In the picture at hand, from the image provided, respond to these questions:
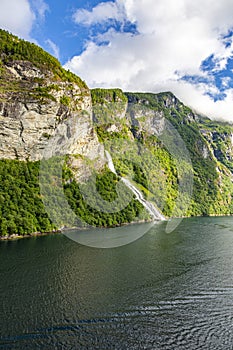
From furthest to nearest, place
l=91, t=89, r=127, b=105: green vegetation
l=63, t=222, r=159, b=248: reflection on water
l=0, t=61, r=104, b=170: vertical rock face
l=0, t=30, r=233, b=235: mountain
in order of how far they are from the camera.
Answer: l=91, t=89, r=127, b=105: green vegetation
l=0, t=61, r=104, b=170: vertical rock face
l=0, t=30, r=233, b=235: mountain
l=63, t=222, r=159, b=248: reflection on water

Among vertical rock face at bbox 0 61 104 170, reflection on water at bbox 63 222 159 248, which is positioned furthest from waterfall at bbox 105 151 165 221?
reflection on water at bbox 63 222 159 248

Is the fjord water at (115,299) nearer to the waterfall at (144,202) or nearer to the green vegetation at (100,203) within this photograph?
the green vegetation at (100,203)

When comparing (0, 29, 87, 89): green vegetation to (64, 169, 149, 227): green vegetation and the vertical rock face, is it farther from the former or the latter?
(64, 169, 149, 227): green vegetation

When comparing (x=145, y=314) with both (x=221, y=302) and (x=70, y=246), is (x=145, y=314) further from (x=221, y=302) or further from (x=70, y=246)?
(x=70, y=246)

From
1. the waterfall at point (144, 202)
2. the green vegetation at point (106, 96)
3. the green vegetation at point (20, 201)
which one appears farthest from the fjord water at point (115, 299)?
the green vegetation at point (106, 96)

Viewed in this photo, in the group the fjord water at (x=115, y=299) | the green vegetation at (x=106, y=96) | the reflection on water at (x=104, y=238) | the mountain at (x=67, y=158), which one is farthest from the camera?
the green vegetation at (x=106, y=96)

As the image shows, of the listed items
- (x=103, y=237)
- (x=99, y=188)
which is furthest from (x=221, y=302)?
(x=99, y=188)
